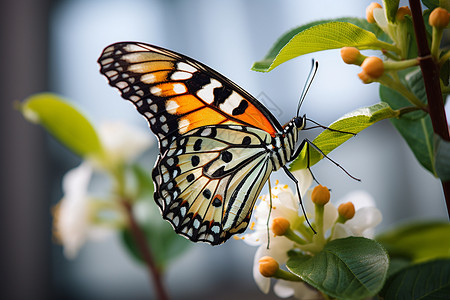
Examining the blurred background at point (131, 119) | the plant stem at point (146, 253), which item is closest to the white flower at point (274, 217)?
the plant stem at point (146, 253)

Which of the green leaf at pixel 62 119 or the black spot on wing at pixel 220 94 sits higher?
the black spot on wing at pixel 220 94

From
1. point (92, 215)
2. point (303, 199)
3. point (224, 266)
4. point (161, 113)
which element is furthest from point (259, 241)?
point (224, 266)

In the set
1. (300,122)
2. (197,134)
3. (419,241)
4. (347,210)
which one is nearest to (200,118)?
(197,134)

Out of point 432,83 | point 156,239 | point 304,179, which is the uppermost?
point 432,83

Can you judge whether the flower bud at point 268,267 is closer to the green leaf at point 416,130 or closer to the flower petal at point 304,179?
the flower petal at point 304,179

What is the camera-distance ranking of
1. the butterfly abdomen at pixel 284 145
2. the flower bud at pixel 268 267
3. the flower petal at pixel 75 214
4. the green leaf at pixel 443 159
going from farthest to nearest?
1. the flower petal at pixel 75 214
2. the butterfly abdomen at pixel 284 145
3. the flower bud at pixel 268 267
4. the green leaf at pixel 443 159

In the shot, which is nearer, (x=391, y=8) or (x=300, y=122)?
(x=391, y=8)

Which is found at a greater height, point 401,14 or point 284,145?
point 401,14

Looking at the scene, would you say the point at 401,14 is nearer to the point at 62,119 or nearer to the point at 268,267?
the point at 268,267
